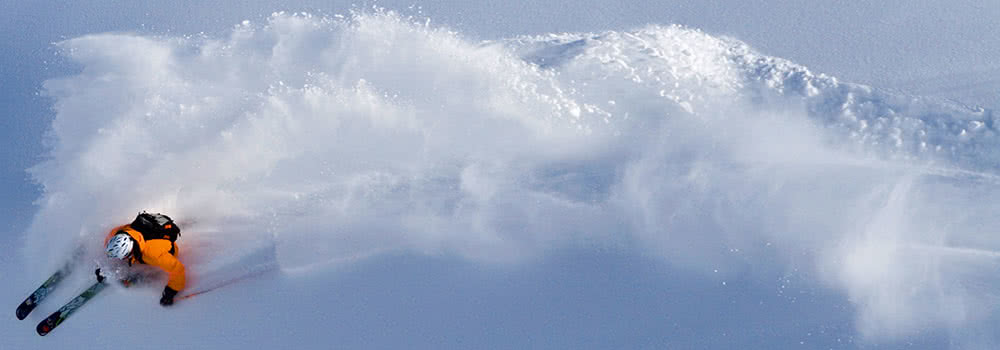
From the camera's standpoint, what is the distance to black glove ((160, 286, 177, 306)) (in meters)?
6.73

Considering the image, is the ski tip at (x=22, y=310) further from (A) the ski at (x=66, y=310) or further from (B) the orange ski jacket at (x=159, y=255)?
(B) the orange ski jacket at (x=159, y=255)

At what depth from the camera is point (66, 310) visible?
266 inches

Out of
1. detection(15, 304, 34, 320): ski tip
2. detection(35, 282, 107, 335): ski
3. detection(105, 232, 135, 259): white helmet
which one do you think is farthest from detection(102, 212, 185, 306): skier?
detection(15, 304, 34, 320): ski tip

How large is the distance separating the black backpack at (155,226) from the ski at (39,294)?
1.11 m

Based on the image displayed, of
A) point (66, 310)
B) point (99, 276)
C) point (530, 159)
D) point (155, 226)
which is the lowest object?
point (66, 310)

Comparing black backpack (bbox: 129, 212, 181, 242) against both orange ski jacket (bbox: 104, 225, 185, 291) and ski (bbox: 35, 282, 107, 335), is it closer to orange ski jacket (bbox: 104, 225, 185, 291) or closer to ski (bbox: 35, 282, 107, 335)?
orange ski jacket (bbox: 104, 225, 185, 291)

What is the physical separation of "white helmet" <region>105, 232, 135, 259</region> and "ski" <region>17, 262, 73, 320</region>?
3.44ft

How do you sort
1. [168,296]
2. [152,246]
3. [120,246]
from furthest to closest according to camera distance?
[168,296], [152,246], [120,246]

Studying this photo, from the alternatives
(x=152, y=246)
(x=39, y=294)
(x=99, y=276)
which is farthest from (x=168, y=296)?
(x=39, y=294)

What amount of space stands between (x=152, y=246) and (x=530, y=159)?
3643 millimetres

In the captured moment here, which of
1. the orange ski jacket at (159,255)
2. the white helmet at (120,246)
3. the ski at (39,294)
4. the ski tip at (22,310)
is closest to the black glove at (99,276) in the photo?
the orange ski jacket at (159,255)

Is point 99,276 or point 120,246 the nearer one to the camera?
point 120,246

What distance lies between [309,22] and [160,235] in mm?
3077

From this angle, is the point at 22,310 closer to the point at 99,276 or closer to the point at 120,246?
the point at 99,276
